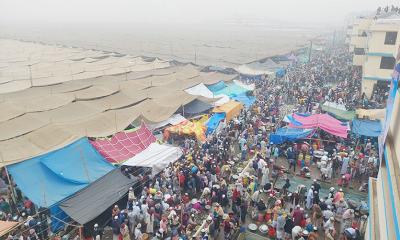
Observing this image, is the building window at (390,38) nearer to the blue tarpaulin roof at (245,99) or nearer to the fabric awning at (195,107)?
the blue tarpaulin roof at (245,99)

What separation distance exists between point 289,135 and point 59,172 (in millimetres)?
10848

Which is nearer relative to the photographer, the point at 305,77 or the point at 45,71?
the point at 45,71

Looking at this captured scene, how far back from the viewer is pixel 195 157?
16000 millimetres

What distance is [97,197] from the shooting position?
12.1m

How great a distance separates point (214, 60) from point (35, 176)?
34285mm

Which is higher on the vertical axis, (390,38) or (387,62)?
(390,38)

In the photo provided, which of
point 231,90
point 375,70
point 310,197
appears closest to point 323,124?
point 310,197

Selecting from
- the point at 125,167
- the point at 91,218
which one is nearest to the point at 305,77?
the point at 125,167

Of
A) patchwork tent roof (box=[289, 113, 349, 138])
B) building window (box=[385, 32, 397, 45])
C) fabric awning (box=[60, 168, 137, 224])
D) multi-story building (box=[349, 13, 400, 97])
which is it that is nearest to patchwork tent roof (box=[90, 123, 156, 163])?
fabric awning (box=[60, 168, 137, 224])

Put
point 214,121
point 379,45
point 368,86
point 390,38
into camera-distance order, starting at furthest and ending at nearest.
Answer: point 368,86, point 379,45, point 390,38, point 214,121

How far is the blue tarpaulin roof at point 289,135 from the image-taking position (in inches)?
672

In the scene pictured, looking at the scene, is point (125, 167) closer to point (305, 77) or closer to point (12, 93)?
point (12, 93)

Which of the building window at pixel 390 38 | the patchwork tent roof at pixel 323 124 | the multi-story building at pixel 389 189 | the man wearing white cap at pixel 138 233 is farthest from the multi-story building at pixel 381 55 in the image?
the man wearing white cap at pixel 138 233

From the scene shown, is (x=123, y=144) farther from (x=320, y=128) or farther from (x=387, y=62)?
(x=387, y=62)
